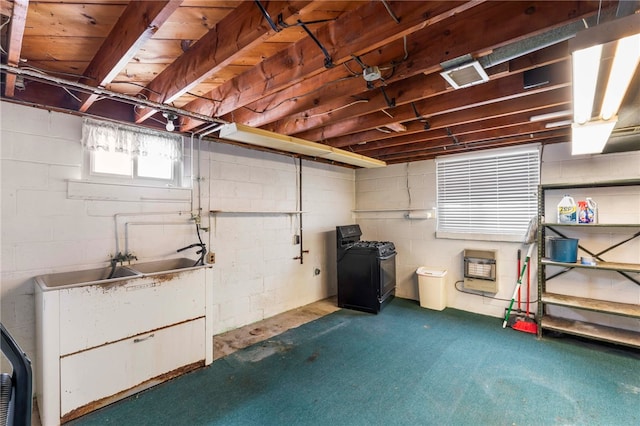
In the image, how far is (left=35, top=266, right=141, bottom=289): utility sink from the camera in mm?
2234

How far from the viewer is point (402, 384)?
2445 millimetres

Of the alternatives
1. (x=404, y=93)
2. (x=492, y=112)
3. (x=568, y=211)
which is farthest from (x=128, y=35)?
(x=568, y=211)

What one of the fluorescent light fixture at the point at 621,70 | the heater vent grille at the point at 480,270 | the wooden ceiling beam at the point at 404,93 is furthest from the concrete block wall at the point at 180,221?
the fluorescent light fixture at the point at 621,70

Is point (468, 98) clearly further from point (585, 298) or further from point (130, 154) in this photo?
point (130, 154)

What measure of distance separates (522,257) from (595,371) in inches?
57.5

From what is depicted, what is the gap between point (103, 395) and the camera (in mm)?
2162

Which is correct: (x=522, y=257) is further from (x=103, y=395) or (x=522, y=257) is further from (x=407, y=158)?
(x=103, y=395)

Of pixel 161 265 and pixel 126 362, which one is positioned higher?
pixel 161 265

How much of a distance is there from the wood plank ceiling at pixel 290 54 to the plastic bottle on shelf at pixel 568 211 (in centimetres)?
86

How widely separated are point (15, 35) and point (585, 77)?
2.72 m

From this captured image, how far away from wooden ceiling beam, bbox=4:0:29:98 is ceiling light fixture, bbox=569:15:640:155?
2164mm

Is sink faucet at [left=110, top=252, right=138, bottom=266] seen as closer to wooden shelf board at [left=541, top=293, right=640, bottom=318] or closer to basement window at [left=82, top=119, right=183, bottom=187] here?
basement window at [left=82, top=119, right=183, bottom=187]

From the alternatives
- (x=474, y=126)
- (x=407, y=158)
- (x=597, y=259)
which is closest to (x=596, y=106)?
(x=474, y=126)

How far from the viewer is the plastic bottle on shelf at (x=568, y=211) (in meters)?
3.16
